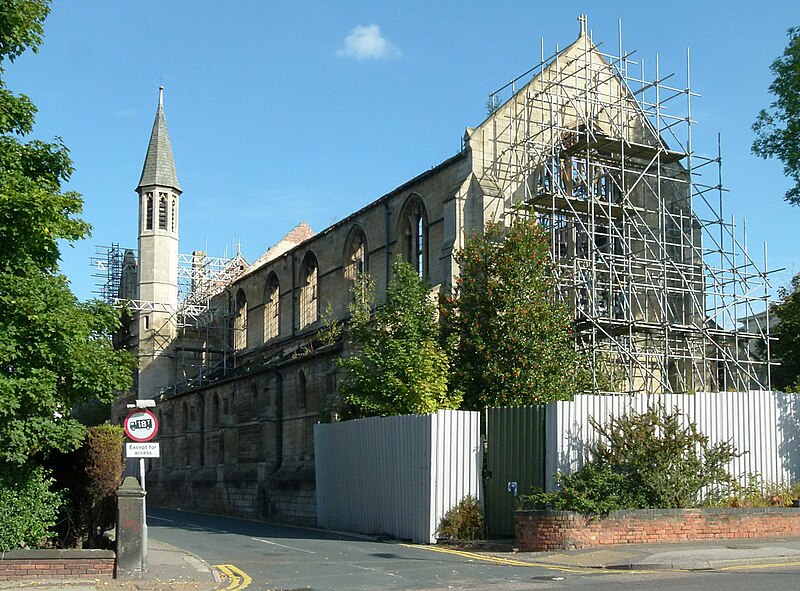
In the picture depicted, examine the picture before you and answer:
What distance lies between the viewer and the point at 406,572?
51.6ft

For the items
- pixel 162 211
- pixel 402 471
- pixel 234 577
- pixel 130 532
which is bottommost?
pixel 234 577

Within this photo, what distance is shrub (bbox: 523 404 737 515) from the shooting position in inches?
722

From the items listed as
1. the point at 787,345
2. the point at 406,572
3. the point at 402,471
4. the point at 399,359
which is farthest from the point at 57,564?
the point at 787,345

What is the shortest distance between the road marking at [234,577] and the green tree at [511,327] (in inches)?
365

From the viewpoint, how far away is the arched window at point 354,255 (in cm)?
4066

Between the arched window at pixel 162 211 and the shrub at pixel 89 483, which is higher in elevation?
the arched window at pixel 162 211

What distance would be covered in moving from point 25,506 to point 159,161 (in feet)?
146

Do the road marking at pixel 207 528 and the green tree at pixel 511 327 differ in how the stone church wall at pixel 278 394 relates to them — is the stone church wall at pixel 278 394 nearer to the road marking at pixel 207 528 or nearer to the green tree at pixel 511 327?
the road marking at pixel 207 528

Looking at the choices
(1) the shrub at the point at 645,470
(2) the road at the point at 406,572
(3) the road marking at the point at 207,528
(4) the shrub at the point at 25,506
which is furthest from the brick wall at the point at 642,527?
(3) the road marking at the point at 207,528

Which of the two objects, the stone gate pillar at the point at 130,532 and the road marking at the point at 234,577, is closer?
the road marking at the point at 234,577

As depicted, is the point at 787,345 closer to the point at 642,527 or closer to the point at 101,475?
the point at 642,527

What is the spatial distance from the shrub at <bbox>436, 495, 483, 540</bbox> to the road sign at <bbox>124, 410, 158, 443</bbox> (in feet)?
22.1

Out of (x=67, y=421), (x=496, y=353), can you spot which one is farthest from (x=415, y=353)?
(x=67, y=421)

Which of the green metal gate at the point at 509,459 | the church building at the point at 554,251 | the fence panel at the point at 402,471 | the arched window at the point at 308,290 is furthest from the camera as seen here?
the arched window at the point at 308,290
